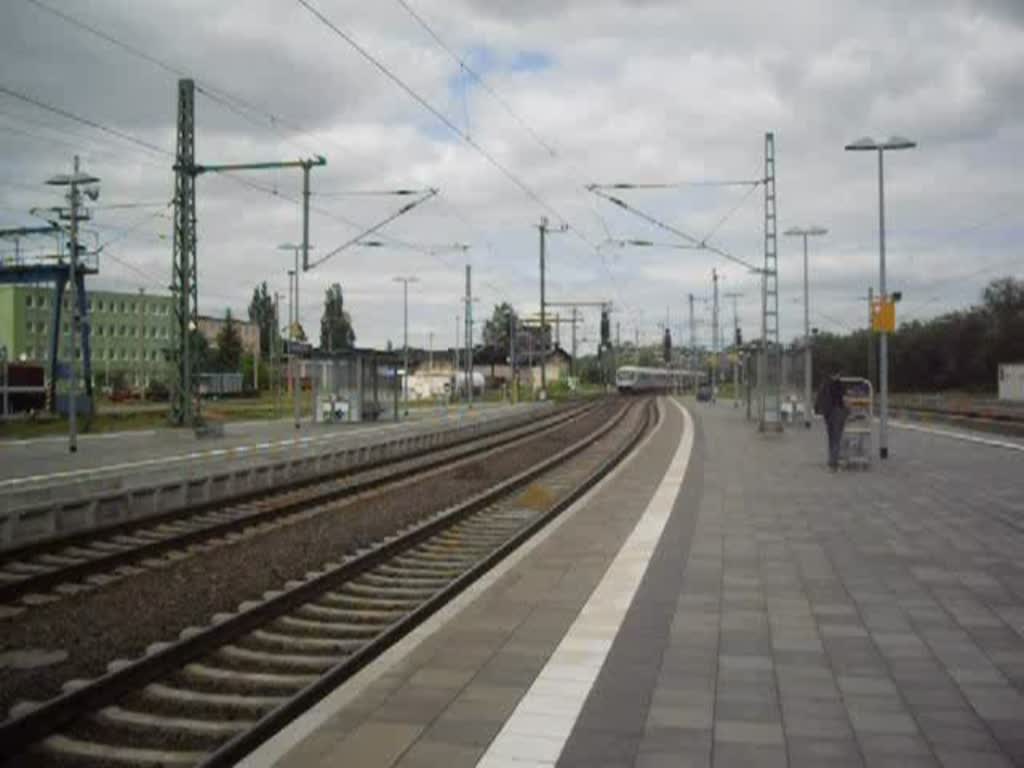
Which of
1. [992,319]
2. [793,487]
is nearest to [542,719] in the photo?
[793,487]

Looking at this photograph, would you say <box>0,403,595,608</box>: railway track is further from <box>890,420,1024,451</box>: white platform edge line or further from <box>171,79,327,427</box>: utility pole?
<box>890,420,1024,451</box>: white platform edge line

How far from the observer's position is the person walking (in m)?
19.4

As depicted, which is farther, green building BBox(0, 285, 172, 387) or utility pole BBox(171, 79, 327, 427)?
green building BBox(0, 285, 172, 387)

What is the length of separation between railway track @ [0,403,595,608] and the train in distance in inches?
2959

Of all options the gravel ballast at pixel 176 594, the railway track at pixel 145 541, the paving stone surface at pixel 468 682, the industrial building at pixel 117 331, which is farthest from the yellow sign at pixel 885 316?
the industrial building at pixel 117 331

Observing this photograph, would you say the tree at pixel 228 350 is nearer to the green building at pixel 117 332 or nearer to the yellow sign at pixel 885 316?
the green building at pixel 117 332

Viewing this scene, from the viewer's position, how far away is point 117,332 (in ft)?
327

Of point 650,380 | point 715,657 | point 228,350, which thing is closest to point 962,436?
point 715,657

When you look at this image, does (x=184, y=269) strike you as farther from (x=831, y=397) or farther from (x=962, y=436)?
(x=962, y=436)

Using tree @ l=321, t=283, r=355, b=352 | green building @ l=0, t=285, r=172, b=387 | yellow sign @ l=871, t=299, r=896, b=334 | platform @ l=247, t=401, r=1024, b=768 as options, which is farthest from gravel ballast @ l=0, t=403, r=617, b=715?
tree @ l=321, t=283, r=355, b=352

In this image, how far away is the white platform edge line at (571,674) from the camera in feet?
16.5

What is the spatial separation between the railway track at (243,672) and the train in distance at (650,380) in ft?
268

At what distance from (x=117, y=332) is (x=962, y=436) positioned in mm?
84347

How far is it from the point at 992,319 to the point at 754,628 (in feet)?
253
